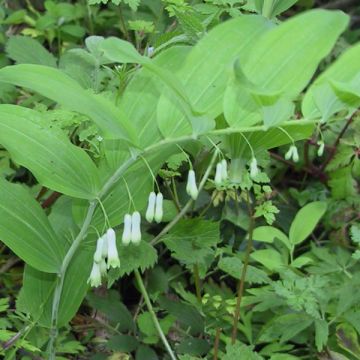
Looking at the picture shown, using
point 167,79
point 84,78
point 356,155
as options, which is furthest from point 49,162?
point 356,155

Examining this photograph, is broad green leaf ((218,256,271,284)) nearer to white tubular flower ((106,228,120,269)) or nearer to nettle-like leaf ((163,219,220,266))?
nettle-like leaf ((163,219,220,266))

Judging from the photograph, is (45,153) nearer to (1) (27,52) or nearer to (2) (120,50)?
(2) (120,50)

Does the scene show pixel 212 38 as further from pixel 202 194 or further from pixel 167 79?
pixel 202 194

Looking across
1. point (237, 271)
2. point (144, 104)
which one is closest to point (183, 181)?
point (237, 271)

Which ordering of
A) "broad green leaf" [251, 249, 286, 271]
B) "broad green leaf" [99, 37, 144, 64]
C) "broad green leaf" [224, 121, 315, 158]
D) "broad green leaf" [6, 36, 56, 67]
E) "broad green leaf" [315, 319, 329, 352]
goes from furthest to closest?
"broad green leaf" [6, 36, 56, 67] < "broad green leaf" [251, 249, 286, 271] < "broad green leaf" [315, 319, 329, 352] < "broad green leaf" [224, 121, 315, 158] < "broad green leaf" [99, 37, 144, 64]

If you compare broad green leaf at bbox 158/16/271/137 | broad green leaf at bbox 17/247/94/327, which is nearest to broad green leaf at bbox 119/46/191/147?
broad green leaf at bbox 158/16/271/137

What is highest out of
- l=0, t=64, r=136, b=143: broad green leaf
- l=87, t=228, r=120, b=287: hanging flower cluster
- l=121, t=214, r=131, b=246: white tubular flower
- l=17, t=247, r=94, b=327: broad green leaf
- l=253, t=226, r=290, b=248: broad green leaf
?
l=0, t=64, r=136, b=143: broad green leaf
